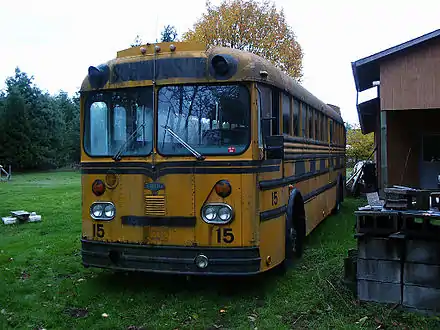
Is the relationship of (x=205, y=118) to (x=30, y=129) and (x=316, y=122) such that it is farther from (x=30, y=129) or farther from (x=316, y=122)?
(x=30, y=129)

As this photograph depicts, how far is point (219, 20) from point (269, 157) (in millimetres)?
23149

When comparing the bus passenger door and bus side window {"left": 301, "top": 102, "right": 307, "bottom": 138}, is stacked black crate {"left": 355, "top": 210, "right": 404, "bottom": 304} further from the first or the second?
bus side window {"left": 301, "top": 102, "right": 307, "bottom": 138}

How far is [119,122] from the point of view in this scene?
5539 mm

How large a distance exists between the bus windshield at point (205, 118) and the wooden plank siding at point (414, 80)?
4484 millimetres

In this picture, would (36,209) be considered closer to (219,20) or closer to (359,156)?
(219,20)

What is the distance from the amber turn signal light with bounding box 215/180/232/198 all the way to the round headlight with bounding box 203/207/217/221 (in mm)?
183

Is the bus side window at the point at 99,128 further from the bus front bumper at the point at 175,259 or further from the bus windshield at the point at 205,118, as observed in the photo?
the bus front bumper at the point at 175,259

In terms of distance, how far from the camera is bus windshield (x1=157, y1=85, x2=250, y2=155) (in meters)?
5.16

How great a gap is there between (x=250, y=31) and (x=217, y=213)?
23.4 metres

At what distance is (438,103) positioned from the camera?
8.59 metres

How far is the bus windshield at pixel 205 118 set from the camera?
5.16 metres

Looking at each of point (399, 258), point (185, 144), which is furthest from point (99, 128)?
point (399, 258)

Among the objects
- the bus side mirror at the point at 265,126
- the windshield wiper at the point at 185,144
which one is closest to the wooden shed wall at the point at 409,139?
the bus side mirror at the point at 265,126

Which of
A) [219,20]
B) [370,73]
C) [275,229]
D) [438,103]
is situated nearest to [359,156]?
[219,20]
